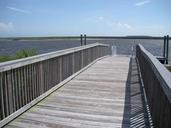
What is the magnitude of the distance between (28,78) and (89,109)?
4.14 feet

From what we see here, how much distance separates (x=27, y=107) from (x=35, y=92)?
41cm

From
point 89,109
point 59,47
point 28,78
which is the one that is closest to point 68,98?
point 89,109

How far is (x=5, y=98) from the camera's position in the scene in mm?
3156

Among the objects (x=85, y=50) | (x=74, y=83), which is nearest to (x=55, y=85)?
(x=74, y=83)

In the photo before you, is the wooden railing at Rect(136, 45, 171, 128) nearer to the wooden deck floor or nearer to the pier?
the pier

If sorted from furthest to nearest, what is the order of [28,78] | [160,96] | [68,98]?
[68,98] < [28,78] < [160,96]

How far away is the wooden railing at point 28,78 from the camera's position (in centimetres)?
318

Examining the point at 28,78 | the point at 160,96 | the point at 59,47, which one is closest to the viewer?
the point at 160,96

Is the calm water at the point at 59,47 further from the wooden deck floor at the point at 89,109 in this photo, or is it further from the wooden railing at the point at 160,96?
the wooden railing at the point at 160,96

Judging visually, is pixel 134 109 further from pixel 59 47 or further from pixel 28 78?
pixel 59 47

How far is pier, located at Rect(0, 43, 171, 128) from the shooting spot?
310 cm

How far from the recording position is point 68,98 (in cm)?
452

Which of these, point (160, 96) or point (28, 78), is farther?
point (28, 78)

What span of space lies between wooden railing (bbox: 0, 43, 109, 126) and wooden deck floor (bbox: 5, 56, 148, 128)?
0.23 meters
